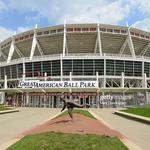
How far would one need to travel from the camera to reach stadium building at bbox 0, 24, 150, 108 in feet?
199

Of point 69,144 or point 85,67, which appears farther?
point 85,67

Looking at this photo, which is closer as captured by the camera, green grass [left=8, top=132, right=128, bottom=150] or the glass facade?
green grass [left=8, top=132, right=128, bottom=150]

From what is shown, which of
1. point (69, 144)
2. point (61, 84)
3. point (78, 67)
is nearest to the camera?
point (69, 144)

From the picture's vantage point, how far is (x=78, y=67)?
68.4 m

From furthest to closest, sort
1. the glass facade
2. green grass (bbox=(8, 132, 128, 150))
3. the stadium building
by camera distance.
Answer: the glass facade → the stadium building → green grass (bbox=(8, 132, 128, 150))

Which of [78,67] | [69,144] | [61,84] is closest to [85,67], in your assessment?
[78,67]

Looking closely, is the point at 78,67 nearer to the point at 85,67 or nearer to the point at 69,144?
the point at 85,67

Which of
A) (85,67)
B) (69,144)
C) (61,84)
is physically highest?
(85,67)

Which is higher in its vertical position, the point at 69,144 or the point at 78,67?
the point at 78,67

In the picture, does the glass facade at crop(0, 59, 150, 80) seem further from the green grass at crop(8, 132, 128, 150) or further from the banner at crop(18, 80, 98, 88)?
the green grass at crop(8, 132, 128, 150)

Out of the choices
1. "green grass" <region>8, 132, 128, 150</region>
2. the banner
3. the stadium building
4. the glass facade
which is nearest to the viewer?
"green grass" <region>8, 132, 128, 150</region>

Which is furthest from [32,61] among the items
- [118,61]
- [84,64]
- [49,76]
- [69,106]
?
[69,106]

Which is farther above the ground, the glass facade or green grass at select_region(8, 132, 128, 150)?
the glass facade

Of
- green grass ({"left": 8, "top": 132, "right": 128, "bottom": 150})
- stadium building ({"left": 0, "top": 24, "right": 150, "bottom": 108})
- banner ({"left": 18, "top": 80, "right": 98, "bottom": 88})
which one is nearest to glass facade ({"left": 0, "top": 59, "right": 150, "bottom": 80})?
stadium building ({"left": 0, "top": 24, "right": 150, "bottom": 108})
